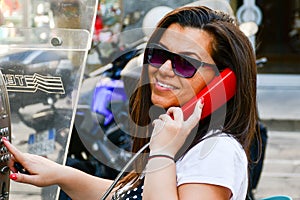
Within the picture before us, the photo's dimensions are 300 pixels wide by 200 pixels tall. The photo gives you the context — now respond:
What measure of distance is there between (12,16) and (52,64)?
2.42 ft

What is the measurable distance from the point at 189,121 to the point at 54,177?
0.49 metres

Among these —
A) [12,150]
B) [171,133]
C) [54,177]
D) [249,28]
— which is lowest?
[249,28]

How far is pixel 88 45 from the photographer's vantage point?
2.55 metres

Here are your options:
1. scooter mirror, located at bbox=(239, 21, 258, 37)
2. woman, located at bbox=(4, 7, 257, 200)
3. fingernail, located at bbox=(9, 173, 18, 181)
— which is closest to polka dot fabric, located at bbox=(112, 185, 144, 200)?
woman, located at bbox=(4, 7, 257, 200)

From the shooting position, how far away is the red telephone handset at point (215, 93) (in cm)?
216

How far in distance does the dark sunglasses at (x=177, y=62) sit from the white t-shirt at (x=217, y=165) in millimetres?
185

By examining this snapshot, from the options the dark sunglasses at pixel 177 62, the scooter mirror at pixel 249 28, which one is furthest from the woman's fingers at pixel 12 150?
the scooter mirror at pixel 249 28

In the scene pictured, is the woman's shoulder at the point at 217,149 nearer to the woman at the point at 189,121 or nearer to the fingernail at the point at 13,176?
the woman at the point at 189,121

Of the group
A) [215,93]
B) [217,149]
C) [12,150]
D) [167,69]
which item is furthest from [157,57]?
[12,150]

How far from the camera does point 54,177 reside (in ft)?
7.76

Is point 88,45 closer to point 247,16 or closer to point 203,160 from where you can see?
point 203,160

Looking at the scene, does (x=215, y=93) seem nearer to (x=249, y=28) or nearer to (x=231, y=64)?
(x=231, y=64)

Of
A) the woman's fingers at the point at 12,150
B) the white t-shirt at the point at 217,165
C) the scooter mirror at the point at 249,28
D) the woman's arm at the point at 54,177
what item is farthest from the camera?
the scooter mirror at the point at 249,28

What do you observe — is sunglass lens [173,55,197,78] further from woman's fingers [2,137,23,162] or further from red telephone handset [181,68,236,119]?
woman's fingers [2,137,23,162]
